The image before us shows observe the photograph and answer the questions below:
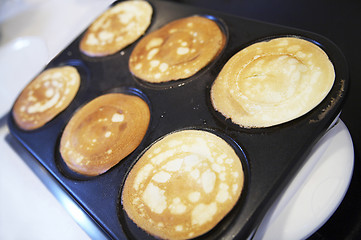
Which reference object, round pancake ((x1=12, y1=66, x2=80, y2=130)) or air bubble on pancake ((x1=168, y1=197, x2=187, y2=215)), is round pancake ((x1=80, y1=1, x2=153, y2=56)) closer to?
round pancake ((x1=12, y1=66, x2=80, y2=130))

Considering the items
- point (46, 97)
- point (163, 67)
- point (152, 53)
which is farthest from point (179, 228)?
point (46, 97)

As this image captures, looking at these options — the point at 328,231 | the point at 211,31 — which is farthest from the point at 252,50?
the point at 328,231

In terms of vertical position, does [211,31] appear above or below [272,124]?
above

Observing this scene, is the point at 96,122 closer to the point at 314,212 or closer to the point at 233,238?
the point at 233,238

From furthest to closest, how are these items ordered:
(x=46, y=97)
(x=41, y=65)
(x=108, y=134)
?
(x=41, y=65) → (x=46, y=97) → (x=108, y=134)

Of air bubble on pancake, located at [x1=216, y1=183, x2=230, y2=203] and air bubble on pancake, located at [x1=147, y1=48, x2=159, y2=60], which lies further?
air bubble on pancake, located at [x1=147, y1=48, x2=159, y2=60]

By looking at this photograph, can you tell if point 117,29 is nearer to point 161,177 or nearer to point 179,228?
point 161,177

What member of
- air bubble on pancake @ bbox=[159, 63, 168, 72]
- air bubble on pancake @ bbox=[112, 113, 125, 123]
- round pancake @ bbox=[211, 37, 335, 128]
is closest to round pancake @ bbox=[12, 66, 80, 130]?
air bubble on pancake @ bbox=[112, 113, 125, 123]
